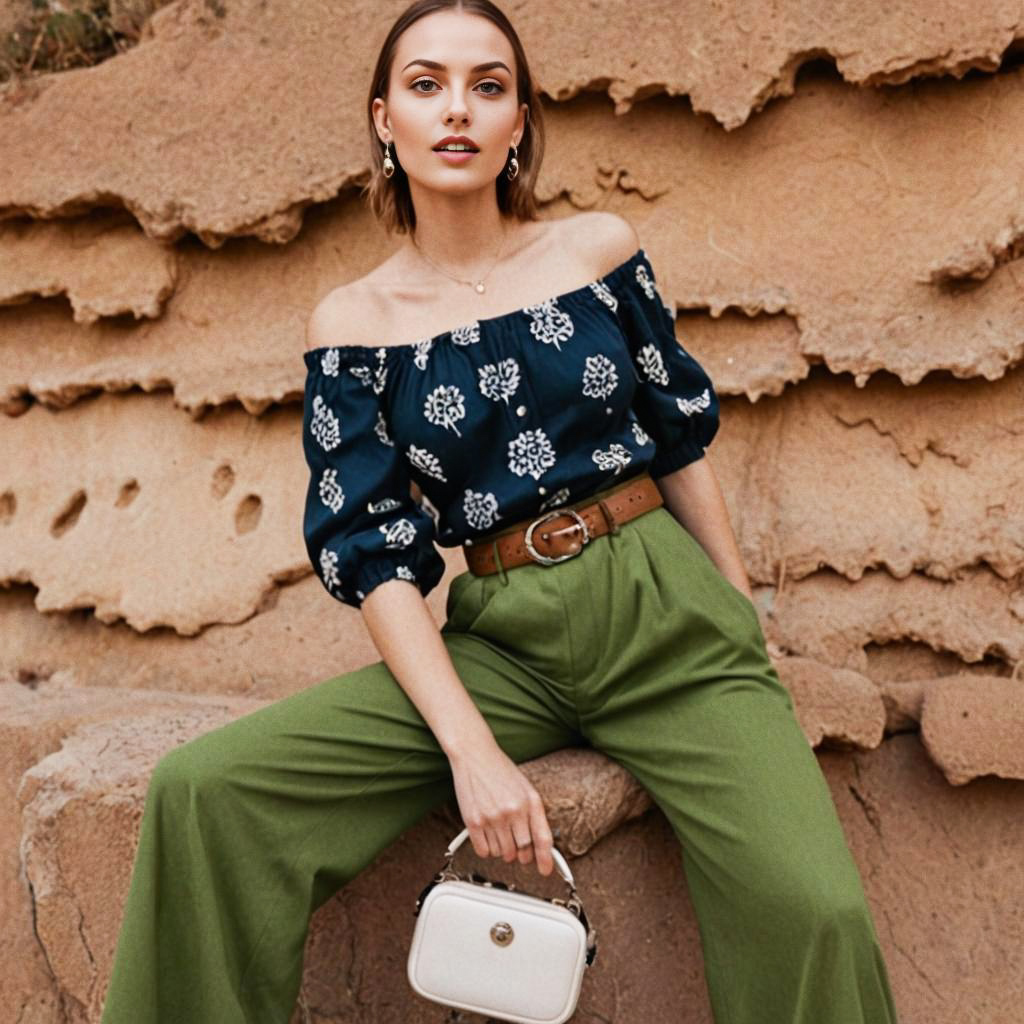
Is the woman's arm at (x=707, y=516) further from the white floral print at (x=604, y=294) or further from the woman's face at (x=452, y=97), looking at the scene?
the woman's face at (x=452, y=97)

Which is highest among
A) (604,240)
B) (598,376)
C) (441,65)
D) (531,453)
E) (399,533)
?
(441,65)

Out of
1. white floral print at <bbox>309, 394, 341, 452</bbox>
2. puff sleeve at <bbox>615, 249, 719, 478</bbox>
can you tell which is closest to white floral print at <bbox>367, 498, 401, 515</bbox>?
white floral print at <bbox>309, 394, 341, 452</bbox>

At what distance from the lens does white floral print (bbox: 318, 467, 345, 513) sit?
188cm

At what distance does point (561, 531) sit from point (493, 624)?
0.17 meters

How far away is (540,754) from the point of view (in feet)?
6.53

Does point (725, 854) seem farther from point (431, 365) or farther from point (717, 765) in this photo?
point (431, 365)

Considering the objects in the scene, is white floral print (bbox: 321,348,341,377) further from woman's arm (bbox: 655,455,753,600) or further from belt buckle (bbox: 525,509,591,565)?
woman's arm (bbox: 655,455,753,600)

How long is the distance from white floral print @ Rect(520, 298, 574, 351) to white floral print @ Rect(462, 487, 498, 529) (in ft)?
0.83

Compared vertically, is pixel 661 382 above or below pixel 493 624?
above

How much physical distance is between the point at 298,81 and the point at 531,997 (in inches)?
97.7

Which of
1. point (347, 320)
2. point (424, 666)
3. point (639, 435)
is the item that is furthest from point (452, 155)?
point (424, 666)

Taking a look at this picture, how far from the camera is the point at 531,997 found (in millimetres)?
1689

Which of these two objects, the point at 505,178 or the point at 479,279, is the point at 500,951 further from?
the point at 505,178

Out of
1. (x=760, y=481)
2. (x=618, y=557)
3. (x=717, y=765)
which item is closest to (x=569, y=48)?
(x=760, y=481)
